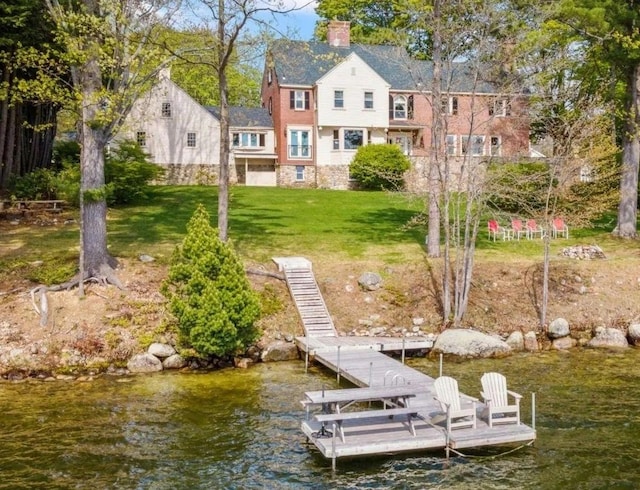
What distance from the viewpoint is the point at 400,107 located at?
52.2 meters

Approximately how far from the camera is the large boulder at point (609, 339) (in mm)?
20844

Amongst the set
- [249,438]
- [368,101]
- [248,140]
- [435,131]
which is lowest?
[249,438]

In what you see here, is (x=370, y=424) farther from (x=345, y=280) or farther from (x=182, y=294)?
(x=345, y=280)

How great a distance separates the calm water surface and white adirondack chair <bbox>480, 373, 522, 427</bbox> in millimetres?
680

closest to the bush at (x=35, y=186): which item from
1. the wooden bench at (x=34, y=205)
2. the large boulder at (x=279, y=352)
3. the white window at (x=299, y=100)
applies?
the wooden bench at (x=34, y=205)

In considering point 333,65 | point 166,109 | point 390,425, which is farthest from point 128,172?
point 390,425

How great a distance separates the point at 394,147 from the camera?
4772 centimetres

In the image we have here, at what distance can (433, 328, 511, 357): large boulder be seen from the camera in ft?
64.6

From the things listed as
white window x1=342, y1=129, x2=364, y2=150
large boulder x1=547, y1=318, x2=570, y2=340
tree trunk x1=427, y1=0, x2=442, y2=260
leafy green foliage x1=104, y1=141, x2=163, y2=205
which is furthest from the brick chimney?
large boulder x1=547, y1=318, x2=570, y2=340

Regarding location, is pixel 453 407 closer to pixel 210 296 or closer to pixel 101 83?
pixel 210 296

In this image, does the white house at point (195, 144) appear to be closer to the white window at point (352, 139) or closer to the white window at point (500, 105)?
the white window at point (352, 139)

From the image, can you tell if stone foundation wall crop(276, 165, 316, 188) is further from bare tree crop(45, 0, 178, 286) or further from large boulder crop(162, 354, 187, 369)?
large boulder crop(162, 354, 187, 369)

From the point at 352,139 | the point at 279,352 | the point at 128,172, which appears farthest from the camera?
the point at 352,139

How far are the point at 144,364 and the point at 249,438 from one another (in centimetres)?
593
